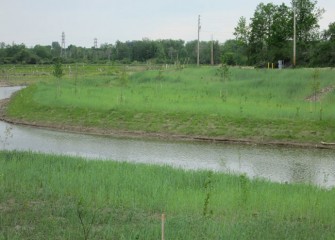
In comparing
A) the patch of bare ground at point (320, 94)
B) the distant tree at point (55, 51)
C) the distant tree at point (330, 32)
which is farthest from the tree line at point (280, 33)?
the distant tree at point (55, 51)

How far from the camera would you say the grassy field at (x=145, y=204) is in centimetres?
788

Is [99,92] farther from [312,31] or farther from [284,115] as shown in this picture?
[312,31]

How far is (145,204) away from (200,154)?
37.9ft

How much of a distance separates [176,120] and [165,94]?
31.5 ft

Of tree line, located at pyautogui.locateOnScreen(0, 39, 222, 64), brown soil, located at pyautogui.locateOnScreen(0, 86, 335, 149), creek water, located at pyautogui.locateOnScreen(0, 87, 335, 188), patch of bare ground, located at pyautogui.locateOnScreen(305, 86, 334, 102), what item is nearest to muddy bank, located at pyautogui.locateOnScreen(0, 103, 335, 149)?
brown soil, located at pyautogui.locateOnScreen(0, 86, 335, 149)

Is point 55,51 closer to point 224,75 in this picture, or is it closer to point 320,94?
point 224,75

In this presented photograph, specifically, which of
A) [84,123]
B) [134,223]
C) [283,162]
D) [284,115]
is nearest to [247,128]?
[284,115]

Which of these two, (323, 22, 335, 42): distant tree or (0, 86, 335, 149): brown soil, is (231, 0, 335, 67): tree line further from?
(0, 86, 335, 149): brown soil

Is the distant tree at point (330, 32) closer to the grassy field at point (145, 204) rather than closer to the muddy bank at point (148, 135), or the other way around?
the muddy bank at point (148, 135)

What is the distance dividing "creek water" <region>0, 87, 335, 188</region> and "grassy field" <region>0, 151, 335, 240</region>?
14.2 feet

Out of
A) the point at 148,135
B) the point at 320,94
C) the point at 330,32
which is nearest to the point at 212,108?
the point at 148,135

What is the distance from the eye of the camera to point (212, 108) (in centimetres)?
2970

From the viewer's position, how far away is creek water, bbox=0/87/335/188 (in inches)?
699

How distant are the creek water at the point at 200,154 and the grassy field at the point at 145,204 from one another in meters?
4.32
